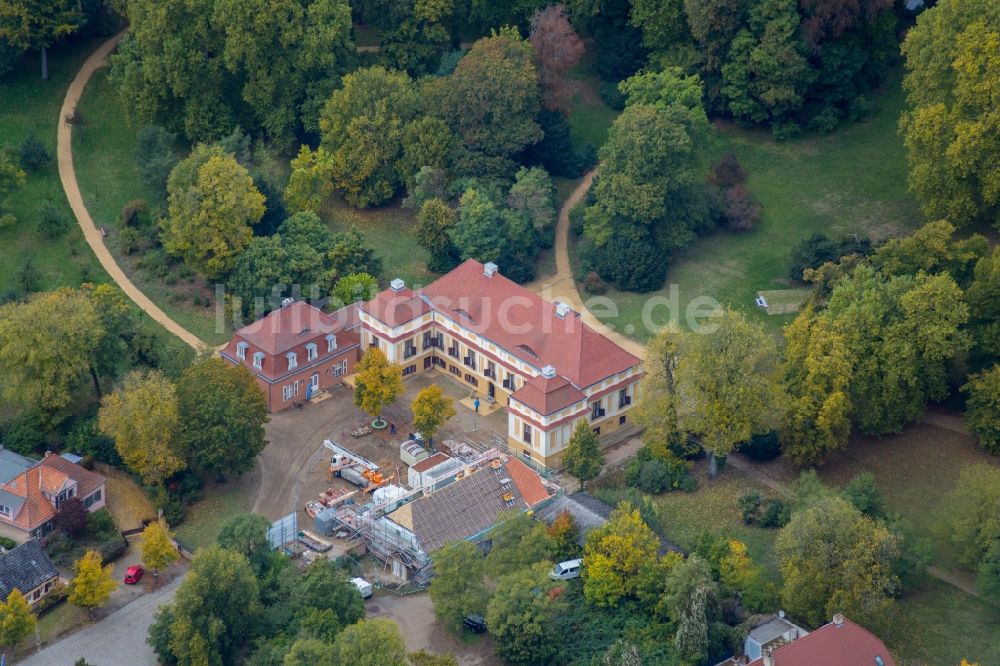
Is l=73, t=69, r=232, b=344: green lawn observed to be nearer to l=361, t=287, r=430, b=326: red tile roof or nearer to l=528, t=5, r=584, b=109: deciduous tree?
l=361, t=287, r=430, b=326: red tile roof

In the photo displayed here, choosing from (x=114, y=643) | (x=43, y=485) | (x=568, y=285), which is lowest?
(x=114, y=643)

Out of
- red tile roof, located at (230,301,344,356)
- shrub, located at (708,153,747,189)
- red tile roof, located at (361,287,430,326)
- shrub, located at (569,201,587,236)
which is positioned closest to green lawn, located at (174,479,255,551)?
red tile roof, located at (230,301,344,356)

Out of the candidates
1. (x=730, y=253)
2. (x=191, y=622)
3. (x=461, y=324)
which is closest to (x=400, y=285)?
(x=461, y=324)

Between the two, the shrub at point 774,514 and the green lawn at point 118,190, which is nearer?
the shrub at point 774,514

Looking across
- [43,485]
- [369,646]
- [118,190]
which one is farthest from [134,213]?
[369,646]

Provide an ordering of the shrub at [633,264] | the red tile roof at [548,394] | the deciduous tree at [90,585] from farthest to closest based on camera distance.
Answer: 1. the shrub at [633,264]
2. the red tile roof at [548,394]
3. the deciduous tree at [90,585]

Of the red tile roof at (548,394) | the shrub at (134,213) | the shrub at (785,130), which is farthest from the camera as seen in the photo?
the shrub at (785,130)

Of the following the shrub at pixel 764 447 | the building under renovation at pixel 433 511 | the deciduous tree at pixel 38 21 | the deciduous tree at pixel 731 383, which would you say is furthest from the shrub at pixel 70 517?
the deciduous tree at pixel 38 21

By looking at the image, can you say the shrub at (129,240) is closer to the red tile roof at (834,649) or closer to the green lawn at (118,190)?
the green lawn at (118,190)

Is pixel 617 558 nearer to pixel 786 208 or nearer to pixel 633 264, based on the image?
pixel 633 264
